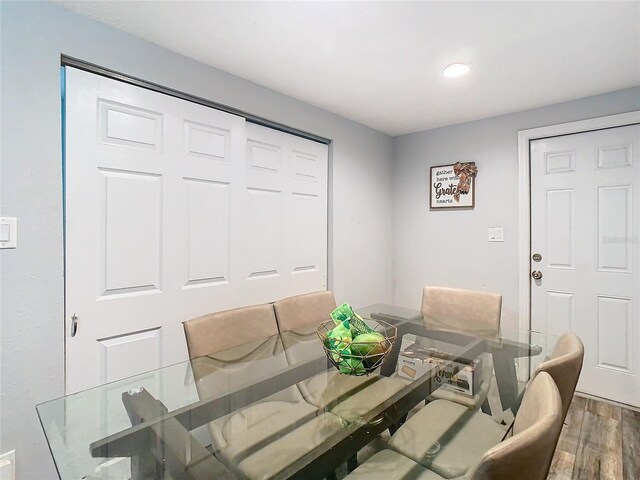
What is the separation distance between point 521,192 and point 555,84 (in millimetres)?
835

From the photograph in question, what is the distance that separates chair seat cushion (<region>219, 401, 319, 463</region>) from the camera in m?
1.06

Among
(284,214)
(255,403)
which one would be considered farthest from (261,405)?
(284,214)

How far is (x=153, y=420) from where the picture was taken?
3.51ft

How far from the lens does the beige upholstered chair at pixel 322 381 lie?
1242 millimetres

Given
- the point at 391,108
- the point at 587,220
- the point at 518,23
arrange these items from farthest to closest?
the point at 391,108
the point at 587,220
the point at 518,23

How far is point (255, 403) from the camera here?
4.20ft

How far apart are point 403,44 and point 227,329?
173cm

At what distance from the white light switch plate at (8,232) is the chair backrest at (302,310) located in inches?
47.2

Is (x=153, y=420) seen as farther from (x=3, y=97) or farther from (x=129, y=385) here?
(x=3, y=97)

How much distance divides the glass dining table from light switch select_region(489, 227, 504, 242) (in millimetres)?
1207

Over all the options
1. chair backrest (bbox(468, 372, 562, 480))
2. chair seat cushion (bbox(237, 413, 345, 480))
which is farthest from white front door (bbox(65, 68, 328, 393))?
chair backrest (bbox(468, 372, 562, 480))

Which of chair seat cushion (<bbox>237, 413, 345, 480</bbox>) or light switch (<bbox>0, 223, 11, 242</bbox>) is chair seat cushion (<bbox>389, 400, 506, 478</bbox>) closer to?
chair seat cushion (<bbox>237, 413, 345, 480</bbox>)

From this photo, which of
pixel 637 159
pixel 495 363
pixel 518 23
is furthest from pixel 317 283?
pixel 637 159

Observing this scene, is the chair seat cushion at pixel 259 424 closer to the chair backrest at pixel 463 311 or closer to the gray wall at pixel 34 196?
the gray wall at pixel 34 196
